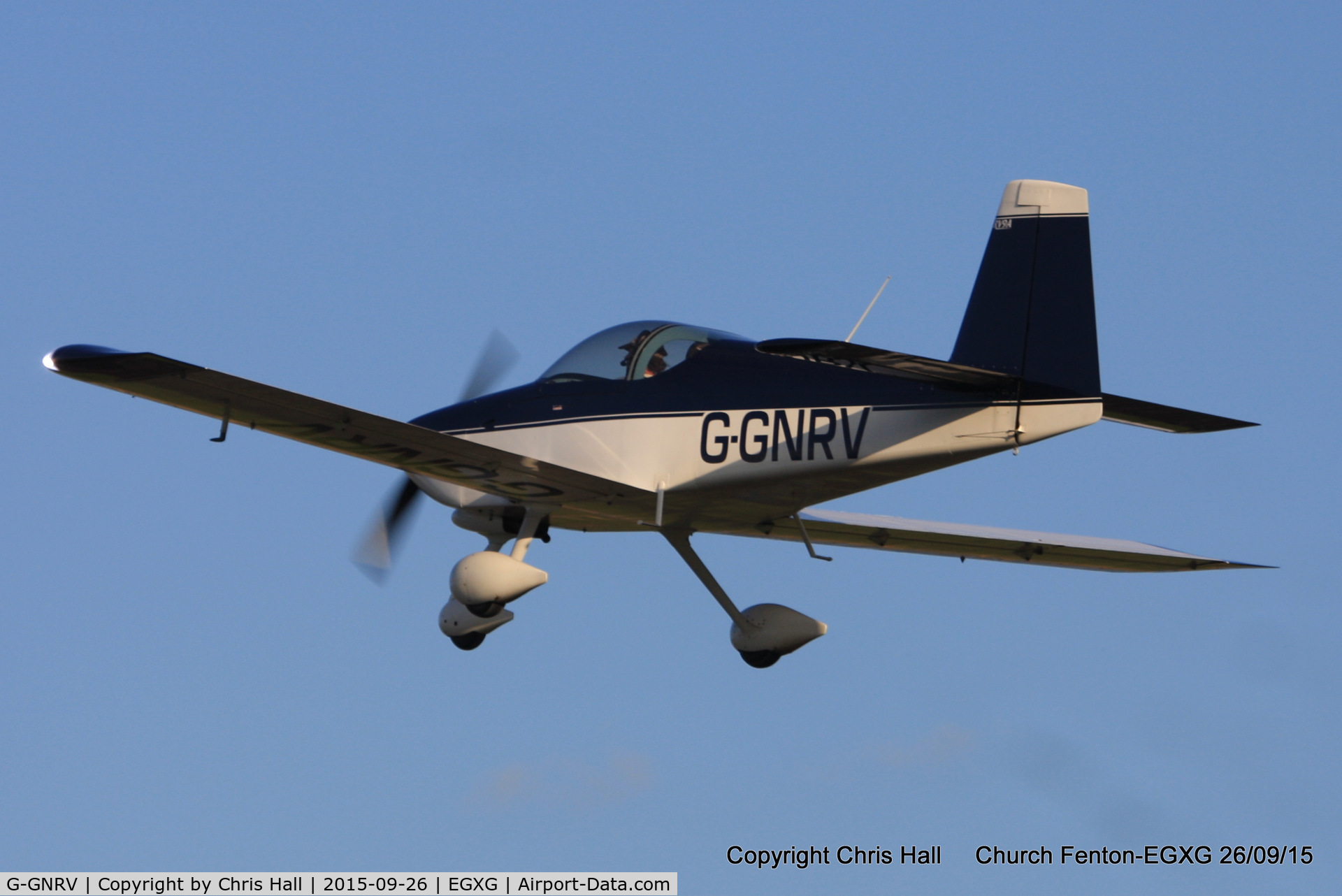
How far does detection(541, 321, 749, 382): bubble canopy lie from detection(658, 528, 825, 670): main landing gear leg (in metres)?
1.67

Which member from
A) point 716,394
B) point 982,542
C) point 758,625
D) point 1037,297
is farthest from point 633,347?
point 982,542

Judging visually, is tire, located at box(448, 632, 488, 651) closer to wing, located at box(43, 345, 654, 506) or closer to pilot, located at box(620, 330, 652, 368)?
wing, located at box(43, 345, 654, 506)

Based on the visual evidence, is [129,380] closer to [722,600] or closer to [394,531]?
A: [394,531]

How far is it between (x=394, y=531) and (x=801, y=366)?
16.1ft

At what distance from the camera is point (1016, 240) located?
1104 cm

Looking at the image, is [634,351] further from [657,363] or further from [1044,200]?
[1044,200]

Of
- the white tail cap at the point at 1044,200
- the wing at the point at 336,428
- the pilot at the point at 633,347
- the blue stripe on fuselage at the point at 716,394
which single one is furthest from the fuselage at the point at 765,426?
the white tail cap at the point at 1044,200

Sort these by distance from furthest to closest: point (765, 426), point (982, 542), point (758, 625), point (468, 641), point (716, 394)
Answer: point (982, 542) < point (758, 625) < point (468, 641) < point (716, 394) < point (765, 426)

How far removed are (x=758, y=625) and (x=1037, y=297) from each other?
453 centimetres

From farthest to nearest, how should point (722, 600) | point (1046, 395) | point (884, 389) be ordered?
point (722, 600) < point (884, 389) < point (1046, 395)

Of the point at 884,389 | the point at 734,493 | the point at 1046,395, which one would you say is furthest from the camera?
the point at 734,493

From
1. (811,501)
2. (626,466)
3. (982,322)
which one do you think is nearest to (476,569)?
(626,466)

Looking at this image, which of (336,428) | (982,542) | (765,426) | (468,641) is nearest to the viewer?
(336,428)

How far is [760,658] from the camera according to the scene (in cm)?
1418
